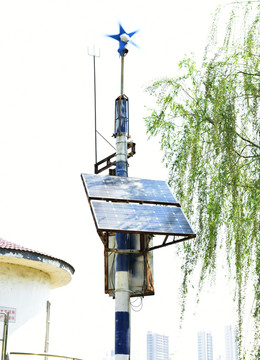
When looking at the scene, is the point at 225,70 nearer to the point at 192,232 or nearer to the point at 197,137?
the point at 197,137

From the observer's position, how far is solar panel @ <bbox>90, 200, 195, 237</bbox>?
10469 millimetres

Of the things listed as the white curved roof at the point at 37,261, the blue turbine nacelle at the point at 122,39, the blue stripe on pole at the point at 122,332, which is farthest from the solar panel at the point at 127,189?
the blue turbine nacelle at the point at 122,39

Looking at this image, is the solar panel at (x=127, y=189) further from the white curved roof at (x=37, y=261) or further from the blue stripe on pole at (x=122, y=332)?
the blue stripe on pole at (x=122, y=332)

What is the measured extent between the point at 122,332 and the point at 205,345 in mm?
184955

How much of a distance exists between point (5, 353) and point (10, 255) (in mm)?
3578

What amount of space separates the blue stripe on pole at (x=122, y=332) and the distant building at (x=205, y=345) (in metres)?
174

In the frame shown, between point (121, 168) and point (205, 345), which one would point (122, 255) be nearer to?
point (121, 168)

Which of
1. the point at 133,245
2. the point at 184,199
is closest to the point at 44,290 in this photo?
the point at 133,245

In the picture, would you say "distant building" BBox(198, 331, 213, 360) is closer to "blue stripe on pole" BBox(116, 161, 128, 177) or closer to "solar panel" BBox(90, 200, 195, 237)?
"blue stripe on pole" BBox(116, 161, 128, 177)

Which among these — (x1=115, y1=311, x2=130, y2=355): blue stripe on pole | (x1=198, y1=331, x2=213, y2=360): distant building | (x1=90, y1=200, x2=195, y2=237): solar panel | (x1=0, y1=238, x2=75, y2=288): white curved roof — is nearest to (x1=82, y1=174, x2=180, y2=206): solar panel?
(x1=90, y1=200, x2=195, y2=237): solar panel

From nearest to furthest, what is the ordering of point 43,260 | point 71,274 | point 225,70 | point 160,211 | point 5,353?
point 5,353 < point 225,70 < point 160,211 < point 43,260 < point 71,274

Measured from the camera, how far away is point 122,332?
1140cm

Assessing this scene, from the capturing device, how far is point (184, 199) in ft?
35.6

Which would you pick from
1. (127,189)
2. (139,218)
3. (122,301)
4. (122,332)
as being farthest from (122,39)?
(122,332)
